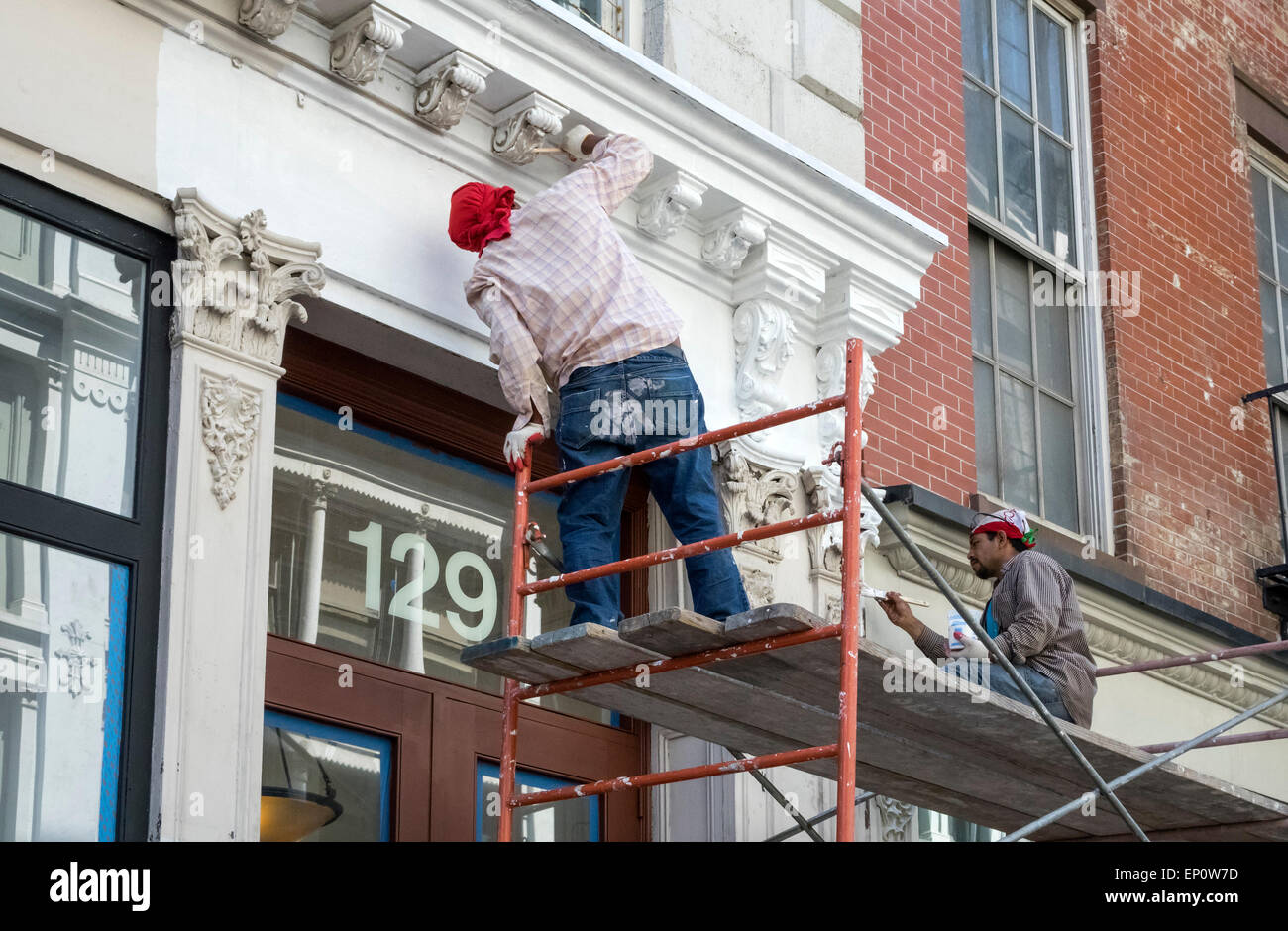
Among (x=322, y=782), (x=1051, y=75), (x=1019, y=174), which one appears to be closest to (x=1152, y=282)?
(x=1019, y=174)

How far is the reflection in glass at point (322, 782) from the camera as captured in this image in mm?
7641

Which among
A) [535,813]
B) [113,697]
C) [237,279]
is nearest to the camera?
[113,697]

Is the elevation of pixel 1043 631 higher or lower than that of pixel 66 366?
lower

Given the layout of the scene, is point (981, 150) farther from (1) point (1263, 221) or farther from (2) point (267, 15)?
(2) point (267, 15)

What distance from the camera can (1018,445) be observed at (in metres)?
12.0

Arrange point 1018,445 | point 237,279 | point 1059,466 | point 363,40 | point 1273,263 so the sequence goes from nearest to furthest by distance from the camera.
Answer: point 237,279 < point 363,40 < point 1018,445 < point 1059,466 < point 1273,263

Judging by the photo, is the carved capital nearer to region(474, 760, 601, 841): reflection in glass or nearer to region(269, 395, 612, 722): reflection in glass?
region(269, 395, 612, 722): reflection in glass

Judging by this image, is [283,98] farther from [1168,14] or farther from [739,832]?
[1168,14]

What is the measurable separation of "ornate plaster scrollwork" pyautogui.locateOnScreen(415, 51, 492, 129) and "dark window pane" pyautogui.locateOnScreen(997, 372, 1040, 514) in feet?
14.8

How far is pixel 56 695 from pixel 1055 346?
741 centimetres

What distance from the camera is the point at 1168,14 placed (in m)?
14.0

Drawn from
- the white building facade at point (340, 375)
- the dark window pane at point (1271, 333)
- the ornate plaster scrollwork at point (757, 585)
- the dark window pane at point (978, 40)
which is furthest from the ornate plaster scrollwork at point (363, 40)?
the dark window pane at point (1271, 333)

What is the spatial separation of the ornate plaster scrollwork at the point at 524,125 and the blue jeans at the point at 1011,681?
2.71 meters

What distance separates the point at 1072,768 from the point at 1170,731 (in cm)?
381
